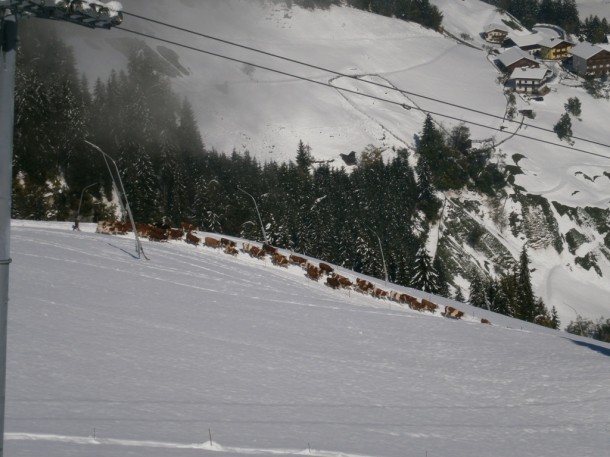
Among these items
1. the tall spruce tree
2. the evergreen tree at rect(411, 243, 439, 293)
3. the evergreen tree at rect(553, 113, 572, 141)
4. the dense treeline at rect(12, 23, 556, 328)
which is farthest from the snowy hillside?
the evergreen tree at rect(553, 113, 572, 141)

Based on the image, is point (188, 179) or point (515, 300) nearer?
point (515, 300)

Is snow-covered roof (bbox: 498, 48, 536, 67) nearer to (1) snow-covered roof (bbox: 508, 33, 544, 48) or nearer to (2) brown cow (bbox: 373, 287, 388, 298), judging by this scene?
(1) snow-covered roof (bbox: 508, 33, 544, 48)

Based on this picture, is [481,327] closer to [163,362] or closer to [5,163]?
[163,362]

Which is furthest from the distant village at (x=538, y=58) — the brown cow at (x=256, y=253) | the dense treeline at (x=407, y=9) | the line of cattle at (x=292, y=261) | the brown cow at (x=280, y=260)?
the brown cow at (x=280, y=260)

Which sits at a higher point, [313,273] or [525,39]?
[525,39]

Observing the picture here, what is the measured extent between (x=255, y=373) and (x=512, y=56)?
155863 mm

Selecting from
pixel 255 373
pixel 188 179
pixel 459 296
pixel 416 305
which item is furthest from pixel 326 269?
pixel 459 296

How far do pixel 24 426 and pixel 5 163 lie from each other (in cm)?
917

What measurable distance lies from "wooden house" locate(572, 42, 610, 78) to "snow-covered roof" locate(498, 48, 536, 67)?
17891 mm

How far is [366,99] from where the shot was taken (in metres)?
136

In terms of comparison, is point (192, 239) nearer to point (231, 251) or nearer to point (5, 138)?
point (231, 251)

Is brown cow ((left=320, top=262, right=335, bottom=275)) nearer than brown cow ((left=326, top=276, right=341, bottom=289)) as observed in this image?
No

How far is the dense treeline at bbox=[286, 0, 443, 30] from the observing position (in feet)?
572

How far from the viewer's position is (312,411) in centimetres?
2020
